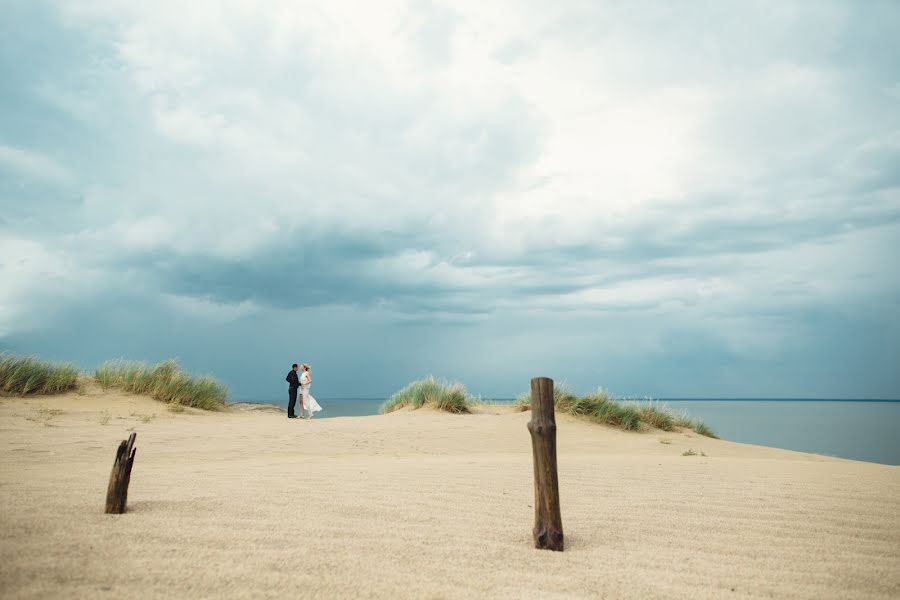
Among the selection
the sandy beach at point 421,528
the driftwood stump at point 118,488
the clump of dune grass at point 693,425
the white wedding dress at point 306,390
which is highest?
the white wedding dress at point 306,390

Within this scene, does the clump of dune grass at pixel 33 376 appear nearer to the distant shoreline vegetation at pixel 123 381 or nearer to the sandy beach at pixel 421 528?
the distant shoreline vegetation at pixel 123 381

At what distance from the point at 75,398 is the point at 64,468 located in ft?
30.1

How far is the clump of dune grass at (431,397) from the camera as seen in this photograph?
62.7 feet

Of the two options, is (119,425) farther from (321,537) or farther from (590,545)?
(590,545)

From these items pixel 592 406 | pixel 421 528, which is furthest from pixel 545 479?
pixel 592 406

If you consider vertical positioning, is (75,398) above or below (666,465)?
above

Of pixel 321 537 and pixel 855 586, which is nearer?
pixel 855 586

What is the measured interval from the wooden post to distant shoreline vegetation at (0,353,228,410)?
14.1 meters

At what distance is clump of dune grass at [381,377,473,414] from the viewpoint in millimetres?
19109

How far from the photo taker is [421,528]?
5.07 metres

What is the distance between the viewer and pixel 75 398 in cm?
1560

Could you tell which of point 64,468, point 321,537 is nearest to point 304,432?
point 64,468

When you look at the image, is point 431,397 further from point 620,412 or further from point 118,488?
point 118,488

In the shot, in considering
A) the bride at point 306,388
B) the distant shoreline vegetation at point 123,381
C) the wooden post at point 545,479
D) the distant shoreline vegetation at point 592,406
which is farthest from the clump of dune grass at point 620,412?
the wooden post at point 545,479
